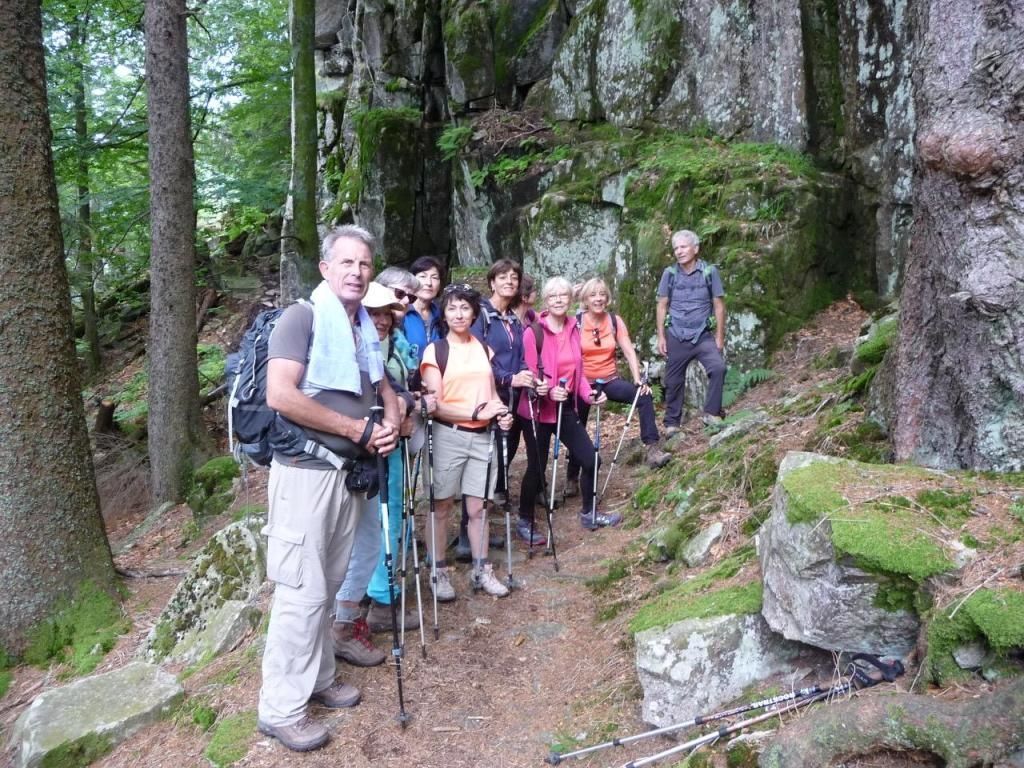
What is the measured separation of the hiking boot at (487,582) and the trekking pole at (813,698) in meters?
2.20

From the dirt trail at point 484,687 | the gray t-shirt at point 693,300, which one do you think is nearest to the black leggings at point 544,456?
the dirt trail at point 484,687

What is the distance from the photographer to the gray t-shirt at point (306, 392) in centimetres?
375

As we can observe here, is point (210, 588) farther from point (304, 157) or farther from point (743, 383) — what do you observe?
point (304, 157)

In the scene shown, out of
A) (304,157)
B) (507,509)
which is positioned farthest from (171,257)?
(507,509)

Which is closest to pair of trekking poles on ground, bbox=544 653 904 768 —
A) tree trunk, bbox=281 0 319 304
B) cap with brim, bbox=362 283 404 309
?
cap with brim, bbox=362 283 404 309

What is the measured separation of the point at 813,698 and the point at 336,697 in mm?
2647

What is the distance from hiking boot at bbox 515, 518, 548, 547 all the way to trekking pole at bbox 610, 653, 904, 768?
307 cm

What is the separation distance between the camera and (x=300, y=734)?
155 inches

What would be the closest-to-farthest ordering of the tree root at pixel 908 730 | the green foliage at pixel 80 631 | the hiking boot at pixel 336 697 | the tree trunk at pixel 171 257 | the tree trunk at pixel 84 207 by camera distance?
the tree root at pixel 908 730 → the hiking boot at pixel 336 697 → the green foliage at pixel 80 631 → the tree trunk at pixel 171 257 → the tree trunk at pixel 84 207

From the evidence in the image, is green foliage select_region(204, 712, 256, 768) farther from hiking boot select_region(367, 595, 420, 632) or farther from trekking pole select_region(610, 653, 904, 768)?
trekking pole select_region(610, 653, 904, 768)

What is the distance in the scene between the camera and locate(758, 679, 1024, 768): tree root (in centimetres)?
249

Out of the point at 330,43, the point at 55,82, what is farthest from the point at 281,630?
the point at 330,43

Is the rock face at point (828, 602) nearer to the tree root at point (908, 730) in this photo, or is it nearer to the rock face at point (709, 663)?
the rock face at point (709, 663)

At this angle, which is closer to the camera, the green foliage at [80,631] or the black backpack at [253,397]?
the black backpack at [253,397]
